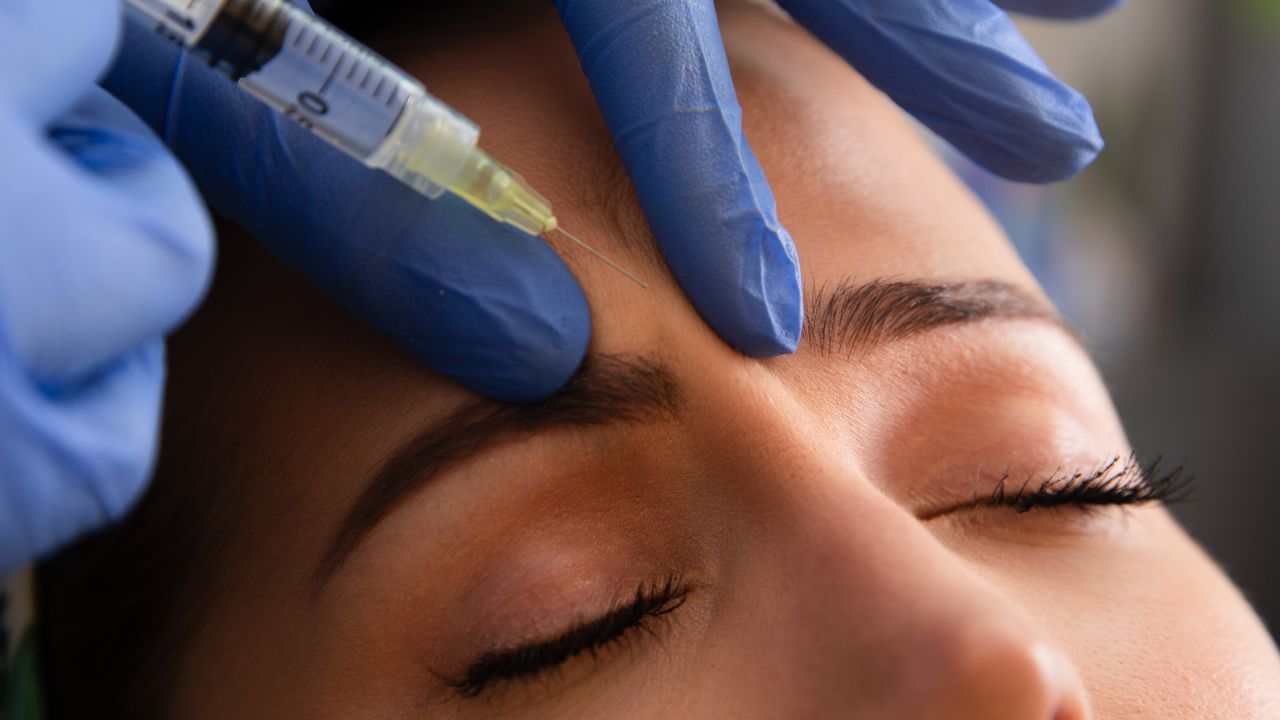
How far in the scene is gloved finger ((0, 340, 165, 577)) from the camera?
58 centimetres

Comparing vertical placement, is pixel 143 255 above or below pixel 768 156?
below

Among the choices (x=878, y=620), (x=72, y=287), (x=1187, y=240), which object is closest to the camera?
(x=72, y=287)

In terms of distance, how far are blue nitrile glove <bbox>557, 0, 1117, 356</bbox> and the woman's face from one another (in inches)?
1.7

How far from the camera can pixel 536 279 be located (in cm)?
80

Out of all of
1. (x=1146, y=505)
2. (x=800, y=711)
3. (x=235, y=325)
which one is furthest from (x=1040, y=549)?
(x=235, y=325)

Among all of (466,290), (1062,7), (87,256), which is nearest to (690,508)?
(466,290)

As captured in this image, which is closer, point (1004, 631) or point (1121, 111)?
point (1004, 631)

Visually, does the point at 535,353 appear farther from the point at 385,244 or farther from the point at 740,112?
the point at 740,112

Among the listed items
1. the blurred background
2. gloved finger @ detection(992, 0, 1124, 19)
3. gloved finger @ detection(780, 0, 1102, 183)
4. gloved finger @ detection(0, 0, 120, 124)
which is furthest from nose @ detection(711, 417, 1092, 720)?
the blurred background

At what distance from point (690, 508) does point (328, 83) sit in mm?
422

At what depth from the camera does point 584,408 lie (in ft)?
2.64

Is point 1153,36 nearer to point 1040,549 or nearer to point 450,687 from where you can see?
point 1040,549

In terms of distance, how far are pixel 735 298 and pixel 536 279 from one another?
153 millimetres

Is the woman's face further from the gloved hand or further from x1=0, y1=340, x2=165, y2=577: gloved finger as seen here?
x1=0, y1=340, x2=165, y2=577: gloved finger
